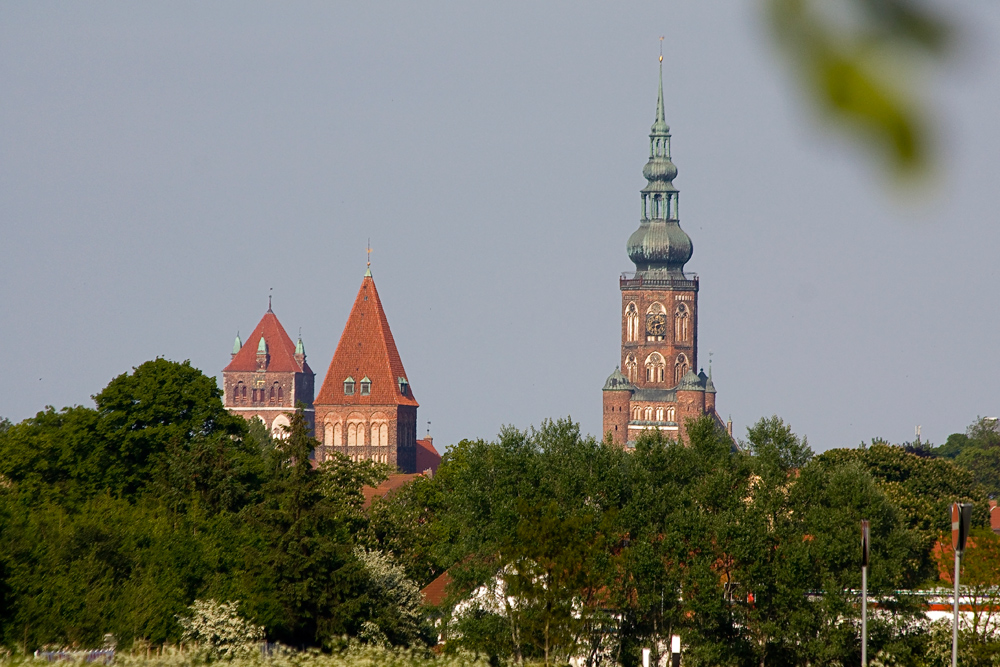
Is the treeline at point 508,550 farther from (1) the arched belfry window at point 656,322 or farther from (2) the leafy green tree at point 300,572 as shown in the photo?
(1) the arched belfry window at point 656,322

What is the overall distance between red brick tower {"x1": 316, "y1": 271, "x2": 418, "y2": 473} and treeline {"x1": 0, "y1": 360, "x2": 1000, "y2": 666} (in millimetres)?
95764

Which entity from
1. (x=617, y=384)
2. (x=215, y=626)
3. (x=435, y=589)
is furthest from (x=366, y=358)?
(x=215, y=626)

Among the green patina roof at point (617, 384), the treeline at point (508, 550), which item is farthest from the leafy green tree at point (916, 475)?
the green patina roof at point (617, 384)

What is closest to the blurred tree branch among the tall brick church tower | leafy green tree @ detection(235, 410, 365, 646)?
leafy green tree @ detection(235, 410, 365, 646)

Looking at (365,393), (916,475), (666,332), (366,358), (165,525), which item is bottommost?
(165,525)

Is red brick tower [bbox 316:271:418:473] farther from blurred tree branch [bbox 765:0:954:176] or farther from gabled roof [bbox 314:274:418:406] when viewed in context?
blurred tree branch [bbox 765:0:954:176]

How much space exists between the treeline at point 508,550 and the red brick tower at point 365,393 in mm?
95764

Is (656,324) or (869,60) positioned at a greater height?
(656,324)

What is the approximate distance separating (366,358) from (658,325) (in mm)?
39436

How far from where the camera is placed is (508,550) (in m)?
39.9

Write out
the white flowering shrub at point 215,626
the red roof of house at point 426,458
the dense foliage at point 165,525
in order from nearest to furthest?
the dense foliage at point 165,525
the white flowering shrub at point 215,626
the red roof of house at point 426,458

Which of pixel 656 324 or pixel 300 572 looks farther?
pixel 656 324

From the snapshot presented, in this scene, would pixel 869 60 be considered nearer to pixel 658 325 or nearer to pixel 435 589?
pixel 435 589

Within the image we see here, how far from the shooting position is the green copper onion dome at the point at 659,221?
17662 cm
